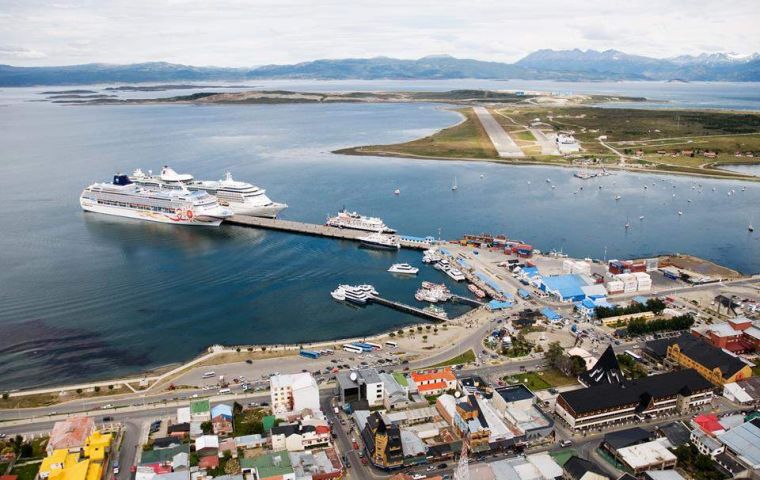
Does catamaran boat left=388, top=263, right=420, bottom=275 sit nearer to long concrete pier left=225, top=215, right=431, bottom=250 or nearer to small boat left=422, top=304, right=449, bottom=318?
long concrete pier left=225, top=215, right=431, bottom=250

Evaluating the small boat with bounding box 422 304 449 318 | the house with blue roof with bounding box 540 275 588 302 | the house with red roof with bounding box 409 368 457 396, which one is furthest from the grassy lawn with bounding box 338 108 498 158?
the house with red roof with bounding box 409 368 457 396

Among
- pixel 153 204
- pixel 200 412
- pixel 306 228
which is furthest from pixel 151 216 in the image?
pixel 200 412

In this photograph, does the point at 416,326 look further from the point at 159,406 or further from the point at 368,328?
the point at 159,406

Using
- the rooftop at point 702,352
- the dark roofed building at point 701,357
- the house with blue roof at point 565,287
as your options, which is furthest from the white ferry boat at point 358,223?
the rooftop at point 702,352

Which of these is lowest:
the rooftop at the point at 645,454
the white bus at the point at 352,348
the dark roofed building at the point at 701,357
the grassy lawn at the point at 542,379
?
the white bus at the point at 352,348

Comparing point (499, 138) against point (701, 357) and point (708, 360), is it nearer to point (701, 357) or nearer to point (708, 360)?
point (701, 357)

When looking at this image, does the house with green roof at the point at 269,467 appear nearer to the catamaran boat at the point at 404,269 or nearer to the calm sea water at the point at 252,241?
the calm sea water at the point at 252,241
